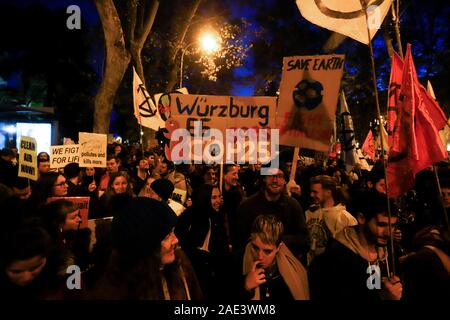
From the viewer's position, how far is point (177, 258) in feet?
9.32

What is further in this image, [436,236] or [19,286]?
[436,236]

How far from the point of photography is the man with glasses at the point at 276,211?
489 cm

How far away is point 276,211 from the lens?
5.05 meters

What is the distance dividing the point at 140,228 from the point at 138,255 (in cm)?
14

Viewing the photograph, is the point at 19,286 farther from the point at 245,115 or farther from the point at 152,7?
the point at 152,7

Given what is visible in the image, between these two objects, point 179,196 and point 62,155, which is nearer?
point 179,196

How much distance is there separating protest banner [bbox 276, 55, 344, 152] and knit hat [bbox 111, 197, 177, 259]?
343 cm

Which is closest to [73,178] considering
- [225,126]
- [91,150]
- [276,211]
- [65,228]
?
[91,150]

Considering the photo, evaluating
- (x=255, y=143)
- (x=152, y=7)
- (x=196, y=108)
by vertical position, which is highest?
(x=152, y=7)

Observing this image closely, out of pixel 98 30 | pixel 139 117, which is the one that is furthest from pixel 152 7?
pixel 98 30

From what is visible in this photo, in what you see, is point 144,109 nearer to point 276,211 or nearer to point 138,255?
point 276,211

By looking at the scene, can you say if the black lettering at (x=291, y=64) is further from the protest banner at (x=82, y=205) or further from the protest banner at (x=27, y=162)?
the protest banner at (x=27, y=162)

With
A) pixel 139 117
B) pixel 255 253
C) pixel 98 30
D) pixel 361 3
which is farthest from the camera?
pixel 98 30
